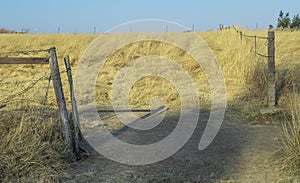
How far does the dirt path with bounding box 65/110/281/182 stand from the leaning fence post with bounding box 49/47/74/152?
346 millimetres

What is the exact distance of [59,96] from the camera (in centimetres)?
478

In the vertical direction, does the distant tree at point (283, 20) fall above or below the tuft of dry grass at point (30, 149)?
above

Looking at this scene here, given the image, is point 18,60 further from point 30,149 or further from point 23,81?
point 23,81

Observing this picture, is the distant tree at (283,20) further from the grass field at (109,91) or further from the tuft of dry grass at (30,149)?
the tuft of dry grass at (30,149)

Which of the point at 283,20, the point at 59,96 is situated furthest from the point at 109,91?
the point at 283,20

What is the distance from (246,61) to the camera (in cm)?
998

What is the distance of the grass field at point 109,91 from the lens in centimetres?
449

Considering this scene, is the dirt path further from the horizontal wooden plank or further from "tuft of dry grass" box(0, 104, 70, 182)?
the horizontal wooden plank

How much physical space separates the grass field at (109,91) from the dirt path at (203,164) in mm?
330

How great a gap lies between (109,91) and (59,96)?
505 cm

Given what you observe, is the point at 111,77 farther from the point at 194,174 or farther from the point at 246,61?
the point at 194,174

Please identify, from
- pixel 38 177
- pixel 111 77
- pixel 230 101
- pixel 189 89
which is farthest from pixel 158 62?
pixel 38 177

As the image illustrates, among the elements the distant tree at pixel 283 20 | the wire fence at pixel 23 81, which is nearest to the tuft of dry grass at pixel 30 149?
the wire fence at pixel 23 81

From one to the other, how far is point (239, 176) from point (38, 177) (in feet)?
6.85
